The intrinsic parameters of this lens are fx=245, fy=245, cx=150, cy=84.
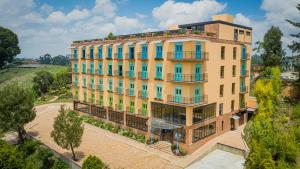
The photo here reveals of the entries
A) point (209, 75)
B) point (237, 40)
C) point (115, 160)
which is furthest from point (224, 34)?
point (115, 160)

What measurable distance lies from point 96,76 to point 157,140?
18870 millimetres

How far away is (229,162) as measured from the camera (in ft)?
101

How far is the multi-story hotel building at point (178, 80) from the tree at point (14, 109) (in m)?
12.9

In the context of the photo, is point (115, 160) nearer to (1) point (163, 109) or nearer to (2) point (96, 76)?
(1) point (163, 109)

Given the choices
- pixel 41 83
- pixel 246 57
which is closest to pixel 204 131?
pixel 246 57

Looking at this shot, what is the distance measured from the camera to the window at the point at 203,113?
34.7 m

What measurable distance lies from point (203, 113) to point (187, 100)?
167 inches

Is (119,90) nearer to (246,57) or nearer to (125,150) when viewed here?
(125,150)

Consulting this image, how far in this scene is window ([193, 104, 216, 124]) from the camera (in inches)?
1366

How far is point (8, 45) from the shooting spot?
112312 mm

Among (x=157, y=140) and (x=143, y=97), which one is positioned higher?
(x=143, y=97)

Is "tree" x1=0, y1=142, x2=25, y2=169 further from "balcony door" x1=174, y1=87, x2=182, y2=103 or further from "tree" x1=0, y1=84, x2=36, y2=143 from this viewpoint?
"balcony door" x1=174, y1=87, x2=182, y2=103

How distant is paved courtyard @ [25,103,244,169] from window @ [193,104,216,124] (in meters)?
3.77

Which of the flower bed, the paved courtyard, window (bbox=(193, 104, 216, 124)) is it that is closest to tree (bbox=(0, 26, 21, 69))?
the flower bed
